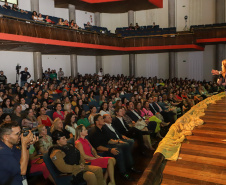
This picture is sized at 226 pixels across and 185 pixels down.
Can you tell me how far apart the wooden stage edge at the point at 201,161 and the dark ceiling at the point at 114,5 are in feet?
40.6

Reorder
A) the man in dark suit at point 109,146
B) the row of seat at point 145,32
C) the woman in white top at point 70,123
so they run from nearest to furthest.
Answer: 1. the man in dark suit at point 109,146
2. the woman in white top at point 70,123
3. the row of seat at point 145,32

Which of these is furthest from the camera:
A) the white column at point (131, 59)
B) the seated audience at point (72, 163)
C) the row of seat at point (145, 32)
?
the white column at point (131, 59)

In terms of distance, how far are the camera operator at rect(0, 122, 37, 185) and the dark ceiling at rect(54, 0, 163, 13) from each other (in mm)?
12731

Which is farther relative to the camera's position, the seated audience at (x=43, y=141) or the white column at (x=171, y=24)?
the white column at (x=171, y=24)

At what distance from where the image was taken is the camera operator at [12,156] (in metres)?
1.79

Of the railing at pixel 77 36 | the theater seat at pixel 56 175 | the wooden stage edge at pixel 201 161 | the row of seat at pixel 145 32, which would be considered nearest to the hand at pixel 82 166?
the theater seat at pixel 56 175

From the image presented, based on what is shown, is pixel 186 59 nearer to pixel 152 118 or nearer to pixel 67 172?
pixel 152 118

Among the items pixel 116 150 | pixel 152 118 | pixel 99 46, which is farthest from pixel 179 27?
pixel 116 150

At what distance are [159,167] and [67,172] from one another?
1.23m

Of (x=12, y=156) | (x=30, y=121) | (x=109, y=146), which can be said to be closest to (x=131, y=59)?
(x=30, y=121)

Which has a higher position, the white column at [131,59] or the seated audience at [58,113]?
the white column at [131,59]

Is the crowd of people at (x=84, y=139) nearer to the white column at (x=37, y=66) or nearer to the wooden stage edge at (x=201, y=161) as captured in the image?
the wooden stage edge at (x=201, y=161)

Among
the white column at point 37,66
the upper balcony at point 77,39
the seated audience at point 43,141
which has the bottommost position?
the seated audience at point 43,141

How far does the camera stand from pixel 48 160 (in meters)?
2.85
